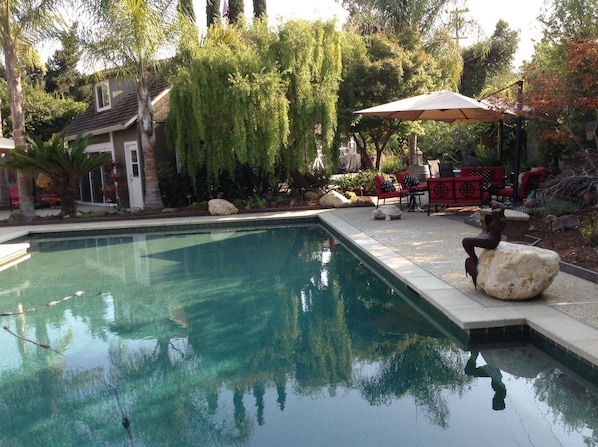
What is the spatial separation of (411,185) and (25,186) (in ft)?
36.2

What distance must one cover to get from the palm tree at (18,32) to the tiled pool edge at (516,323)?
12.8m

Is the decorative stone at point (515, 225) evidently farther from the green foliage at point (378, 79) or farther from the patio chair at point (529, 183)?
the green foliage at point (378, 79)

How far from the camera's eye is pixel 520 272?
5551 mm

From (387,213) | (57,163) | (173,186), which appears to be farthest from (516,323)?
(57,163)

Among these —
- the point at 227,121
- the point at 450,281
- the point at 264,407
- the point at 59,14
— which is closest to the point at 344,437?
the point at 264,407

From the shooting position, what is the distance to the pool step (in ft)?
34.7

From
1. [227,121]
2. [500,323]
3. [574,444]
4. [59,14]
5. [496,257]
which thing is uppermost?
[59,14]

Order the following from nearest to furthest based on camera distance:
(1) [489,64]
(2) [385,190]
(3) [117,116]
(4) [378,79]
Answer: (2) [385,190] → (4) [378,79] → (3) [117,116] → (1) [489,64]

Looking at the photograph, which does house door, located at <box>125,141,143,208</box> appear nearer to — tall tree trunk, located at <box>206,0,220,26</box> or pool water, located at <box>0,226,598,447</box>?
tall tree trunk, located at <box>206,0,220,26</box>

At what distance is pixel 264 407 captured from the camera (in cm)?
442

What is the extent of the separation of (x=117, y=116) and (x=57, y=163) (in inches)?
134

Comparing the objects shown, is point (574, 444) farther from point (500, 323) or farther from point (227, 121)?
point (227, 121)

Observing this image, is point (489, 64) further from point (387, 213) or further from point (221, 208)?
point (387, 213)

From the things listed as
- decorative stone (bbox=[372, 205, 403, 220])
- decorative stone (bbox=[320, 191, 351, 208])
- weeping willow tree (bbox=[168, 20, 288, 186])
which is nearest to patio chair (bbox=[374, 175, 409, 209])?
decorative stone (bbox=[372, 205, 403, 220])
